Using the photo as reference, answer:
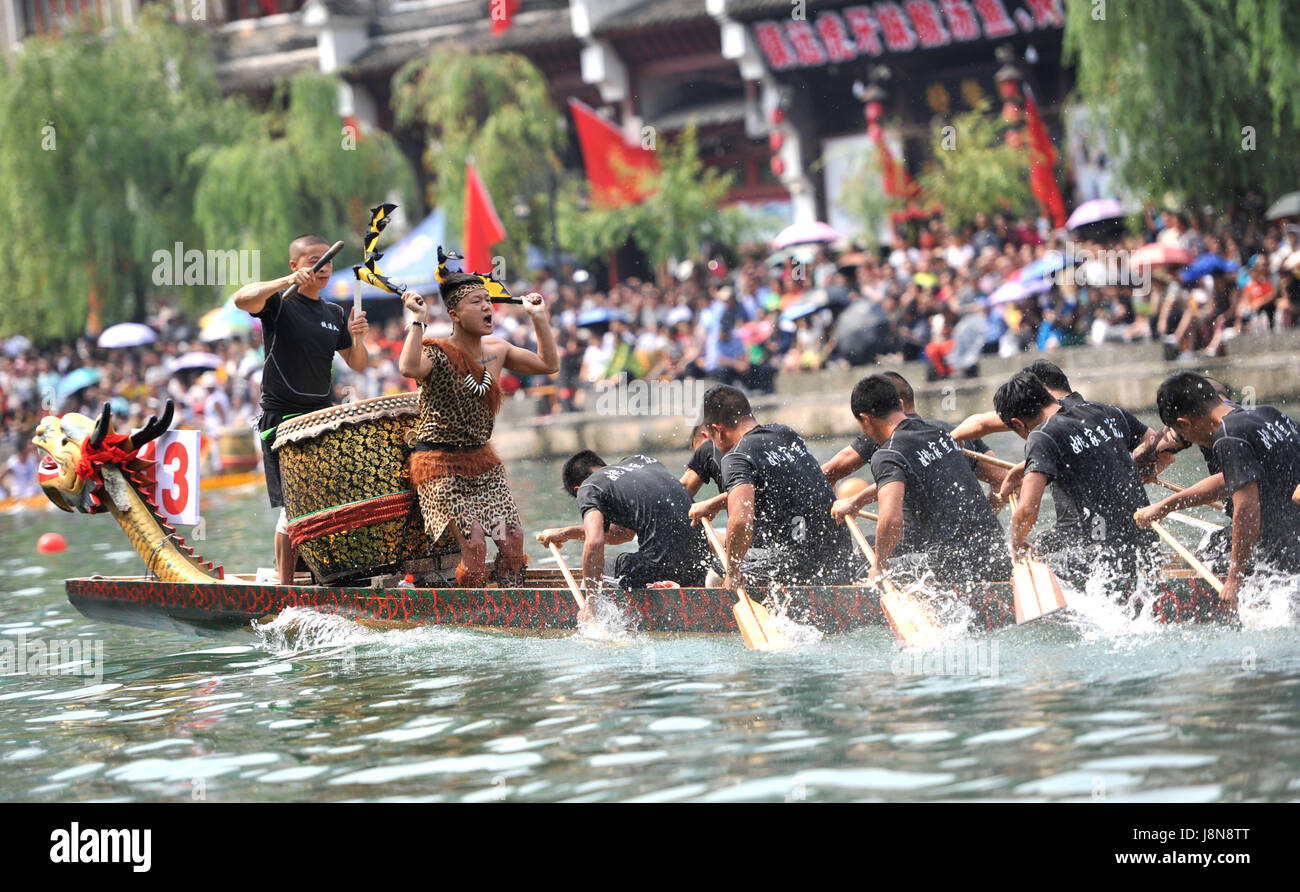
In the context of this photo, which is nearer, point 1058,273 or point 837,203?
point 1058,273

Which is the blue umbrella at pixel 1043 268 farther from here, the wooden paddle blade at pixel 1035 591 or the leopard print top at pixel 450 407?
the wooden paddle blade at pixel 1035 591

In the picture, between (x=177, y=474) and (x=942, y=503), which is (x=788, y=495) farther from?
(x=177, y=474)

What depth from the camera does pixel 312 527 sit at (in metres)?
8.82

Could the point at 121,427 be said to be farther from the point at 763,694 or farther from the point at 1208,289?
the point at 763,694

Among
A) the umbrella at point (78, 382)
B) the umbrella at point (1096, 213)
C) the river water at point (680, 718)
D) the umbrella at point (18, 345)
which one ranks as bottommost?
the river water at point (680, 718)

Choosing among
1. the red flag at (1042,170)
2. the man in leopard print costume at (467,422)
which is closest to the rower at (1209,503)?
the man in leopard print costume at (467,422)

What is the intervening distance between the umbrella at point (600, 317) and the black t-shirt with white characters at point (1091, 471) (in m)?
13.8

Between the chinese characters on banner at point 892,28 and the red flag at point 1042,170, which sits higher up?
the chinese characters on banner at point 892,28

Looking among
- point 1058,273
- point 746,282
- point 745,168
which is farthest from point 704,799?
point 745,168

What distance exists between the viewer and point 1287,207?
16.3 metres

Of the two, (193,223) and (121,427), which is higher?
(193,223)

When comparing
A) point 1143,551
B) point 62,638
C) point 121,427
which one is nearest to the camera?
point 1143,551

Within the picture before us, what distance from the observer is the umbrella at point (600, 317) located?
20906 millimetres
